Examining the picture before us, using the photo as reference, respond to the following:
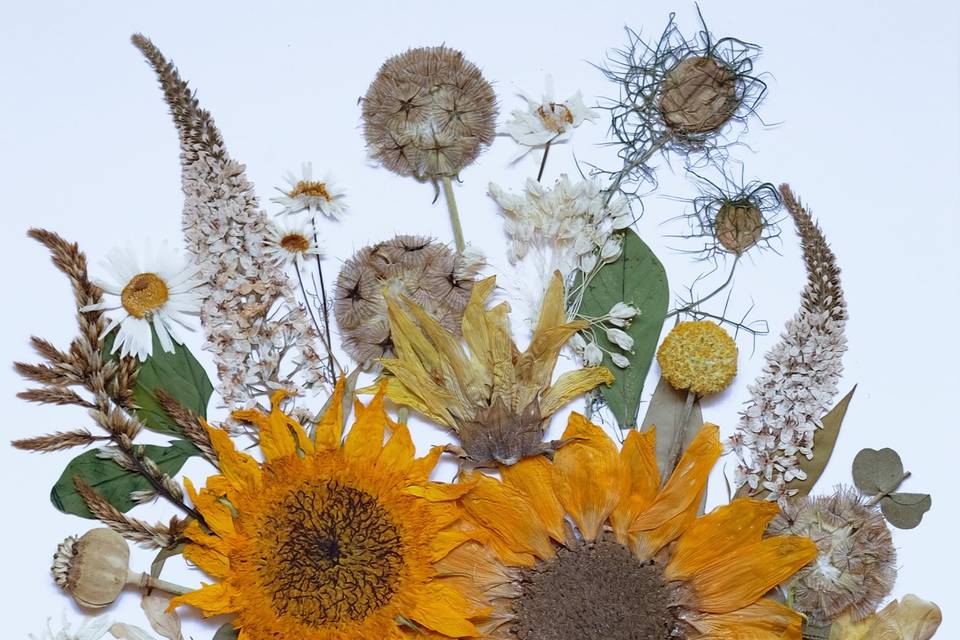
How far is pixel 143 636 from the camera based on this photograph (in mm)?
1217

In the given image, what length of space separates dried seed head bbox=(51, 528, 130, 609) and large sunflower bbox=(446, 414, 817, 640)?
0.45 meters

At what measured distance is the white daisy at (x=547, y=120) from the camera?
1299 millimetres

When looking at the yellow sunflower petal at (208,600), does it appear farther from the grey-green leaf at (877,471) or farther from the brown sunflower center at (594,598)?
the grey-green leaf at (877,471)

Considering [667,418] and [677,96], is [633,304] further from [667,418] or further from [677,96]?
[677,96]

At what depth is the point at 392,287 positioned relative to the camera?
125 centimetres

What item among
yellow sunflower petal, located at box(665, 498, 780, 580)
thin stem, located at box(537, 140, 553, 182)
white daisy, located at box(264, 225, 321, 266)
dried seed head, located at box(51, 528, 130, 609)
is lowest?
dried seed head, located at box(51, 528, 130, 609)

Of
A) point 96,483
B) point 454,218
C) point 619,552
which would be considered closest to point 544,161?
point 454,218

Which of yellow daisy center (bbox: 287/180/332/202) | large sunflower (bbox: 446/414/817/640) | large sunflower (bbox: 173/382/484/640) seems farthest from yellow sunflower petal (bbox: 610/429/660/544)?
yellow daisy center (bbox: 287/180/332/202)

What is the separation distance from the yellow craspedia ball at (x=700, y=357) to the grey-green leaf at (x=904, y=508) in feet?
0.98

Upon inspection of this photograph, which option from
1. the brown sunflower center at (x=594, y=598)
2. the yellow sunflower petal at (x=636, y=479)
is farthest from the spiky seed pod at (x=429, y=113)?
the brown sunflower center at (x=594, y=598)

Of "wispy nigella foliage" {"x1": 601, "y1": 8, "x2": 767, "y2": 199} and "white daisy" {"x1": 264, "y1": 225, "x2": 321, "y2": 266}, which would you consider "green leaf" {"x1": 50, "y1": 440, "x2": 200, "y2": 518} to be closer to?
"white daisy" {"x1": 264, "y1": 225, "x2": 321, "y2": 266}

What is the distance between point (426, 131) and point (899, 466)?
84 centimetres

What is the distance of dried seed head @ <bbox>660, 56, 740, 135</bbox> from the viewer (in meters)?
1.31

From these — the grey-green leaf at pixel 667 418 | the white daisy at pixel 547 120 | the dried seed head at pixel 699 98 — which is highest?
the dried seed head at pixel 699 98
